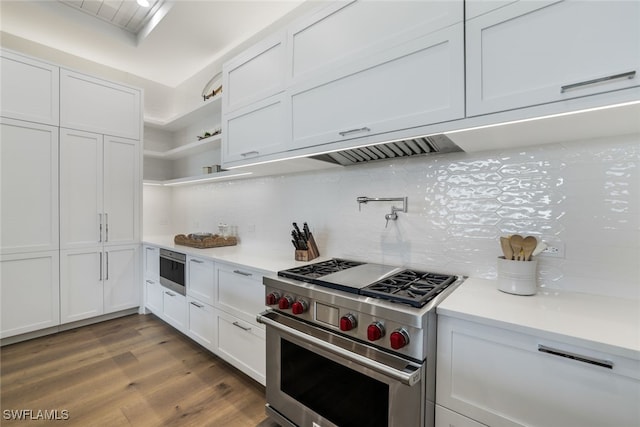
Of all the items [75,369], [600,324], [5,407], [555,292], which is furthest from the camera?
[75,369]

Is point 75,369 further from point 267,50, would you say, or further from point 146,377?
point 267,50

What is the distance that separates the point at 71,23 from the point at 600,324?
14.5 feet

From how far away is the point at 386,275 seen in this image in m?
1.57

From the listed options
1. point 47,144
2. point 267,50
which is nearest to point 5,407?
point 47,144

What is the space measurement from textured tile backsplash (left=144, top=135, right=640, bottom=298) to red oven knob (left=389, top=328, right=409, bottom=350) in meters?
0.68

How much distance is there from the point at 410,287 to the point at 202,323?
184cm

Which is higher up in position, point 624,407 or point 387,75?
point 387,75

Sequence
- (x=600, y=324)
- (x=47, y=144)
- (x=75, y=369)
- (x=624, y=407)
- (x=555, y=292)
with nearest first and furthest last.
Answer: (x=624, y=407)
(x=600, y=324)
(x=555, y=292)
(x=75, y=369)
(x=47, y=144)

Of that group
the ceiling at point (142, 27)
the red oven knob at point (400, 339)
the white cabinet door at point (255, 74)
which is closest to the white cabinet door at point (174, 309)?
the white cabinet door at point (255, 74)

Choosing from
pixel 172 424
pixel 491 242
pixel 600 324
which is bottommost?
pixel 172 424

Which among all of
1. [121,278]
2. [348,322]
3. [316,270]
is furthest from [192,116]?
[348,322]

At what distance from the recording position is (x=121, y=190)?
315 centimetres

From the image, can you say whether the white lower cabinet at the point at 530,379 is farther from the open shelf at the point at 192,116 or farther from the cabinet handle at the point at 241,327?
the open shelf at the point at 192,116

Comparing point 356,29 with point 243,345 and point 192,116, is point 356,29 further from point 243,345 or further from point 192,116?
point 192,116
